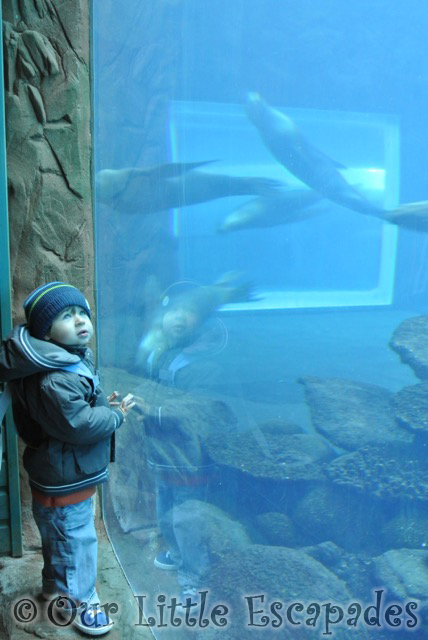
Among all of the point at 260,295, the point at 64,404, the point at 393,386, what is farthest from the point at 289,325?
the point at 64,404

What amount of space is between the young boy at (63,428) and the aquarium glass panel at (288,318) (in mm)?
394

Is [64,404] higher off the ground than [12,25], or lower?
lower

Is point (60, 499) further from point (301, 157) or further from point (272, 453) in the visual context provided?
point (301, 157)

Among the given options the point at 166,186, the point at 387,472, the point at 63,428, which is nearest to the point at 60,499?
the point at 63,428

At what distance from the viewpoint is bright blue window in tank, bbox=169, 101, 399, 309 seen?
1.85 m

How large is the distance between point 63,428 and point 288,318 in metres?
0.80

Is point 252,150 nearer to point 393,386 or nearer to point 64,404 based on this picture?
point 393,386

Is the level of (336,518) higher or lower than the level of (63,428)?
lower

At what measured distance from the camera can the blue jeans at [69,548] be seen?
6.83 feet

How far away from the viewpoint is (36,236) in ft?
8.52

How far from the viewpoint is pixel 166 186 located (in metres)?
2.62

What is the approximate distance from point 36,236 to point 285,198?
1.15m

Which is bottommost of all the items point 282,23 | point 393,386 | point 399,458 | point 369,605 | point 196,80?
point 369,605

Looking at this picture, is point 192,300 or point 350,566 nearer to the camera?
point 350,566
